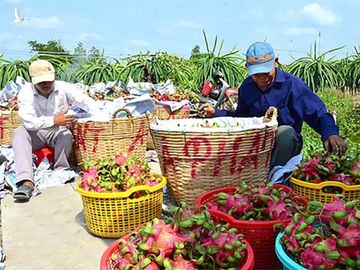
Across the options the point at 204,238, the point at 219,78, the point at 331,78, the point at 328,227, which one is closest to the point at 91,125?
the point at 204,238

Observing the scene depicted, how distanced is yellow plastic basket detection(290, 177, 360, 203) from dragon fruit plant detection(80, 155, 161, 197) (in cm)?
83

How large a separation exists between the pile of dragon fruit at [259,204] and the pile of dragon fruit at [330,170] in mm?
332

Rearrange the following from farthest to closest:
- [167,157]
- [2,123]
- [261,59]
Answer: [2,123], [261,59], [167,157]

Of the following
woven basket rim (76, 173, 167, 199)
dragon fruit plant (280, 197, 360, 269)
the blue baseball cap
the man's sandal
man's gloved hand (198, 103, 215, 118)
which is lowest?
the man's sandal

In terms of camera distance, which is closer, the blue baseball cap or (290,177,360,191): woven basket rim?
(290,177,360,191): woven basket rim

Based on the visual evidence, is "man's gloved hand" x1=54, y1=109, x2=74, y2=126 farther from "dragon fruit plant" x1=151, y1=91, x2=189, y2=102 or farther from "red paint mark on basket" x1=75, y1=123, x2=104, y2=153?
"dragon fruit plant" x1=151, y1=91, x2=189, y2=102

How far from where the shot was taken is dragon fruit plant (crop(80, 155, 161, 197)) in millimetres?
2465

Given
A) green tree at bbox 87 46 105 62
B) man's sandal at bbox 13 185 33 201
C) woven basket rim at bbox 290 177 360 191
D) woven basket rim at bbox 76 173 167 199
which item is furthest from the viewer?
green tree at bbox 87 46 105 62

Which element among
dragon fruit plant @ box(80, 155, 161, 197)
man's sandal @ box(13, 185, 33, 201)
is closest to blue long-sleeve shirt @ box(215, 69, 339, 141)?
dragon fruit plant @ box(80, 155, 161, 197)

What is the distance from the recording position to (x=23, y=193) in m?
3.33

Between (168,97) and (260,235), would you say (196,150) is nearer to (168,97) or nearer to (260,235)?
(260,235)

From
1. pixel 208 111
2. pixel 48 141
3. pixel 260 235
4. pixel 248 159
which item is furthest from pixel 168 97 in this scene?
pixel 260 235

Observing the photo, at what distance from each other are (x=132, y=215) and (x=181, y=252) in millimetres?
1030

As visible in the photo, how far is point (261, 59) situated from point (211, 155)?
757 millimetres
